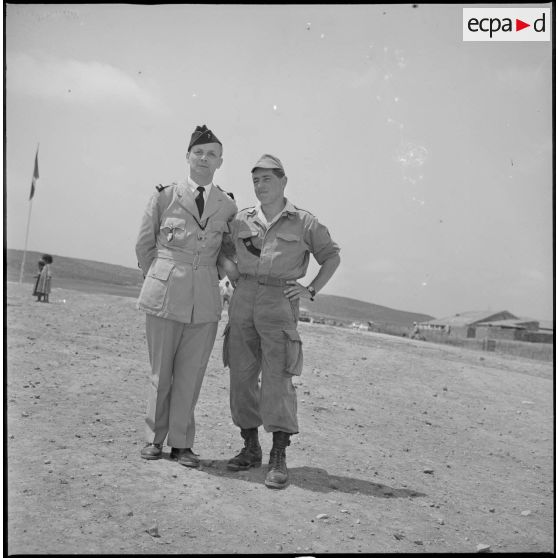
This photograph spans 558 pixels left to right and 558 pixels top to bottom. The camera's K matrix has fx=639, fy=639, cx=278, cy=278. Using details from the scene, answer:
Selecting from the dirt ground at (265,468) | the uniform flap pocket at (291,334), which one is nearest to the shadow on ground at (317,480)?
the dirt ground at (265,468)

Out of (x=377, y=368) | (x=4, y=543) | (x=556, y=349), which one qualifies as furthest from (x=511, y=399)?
(x=4, y=543)

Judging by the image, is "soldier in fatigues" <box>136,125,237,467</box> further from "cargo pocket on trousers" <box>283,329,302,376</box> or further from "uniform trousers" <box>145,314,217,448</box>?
"cargo pocket on trousers" <box>283,329,302,376</box>

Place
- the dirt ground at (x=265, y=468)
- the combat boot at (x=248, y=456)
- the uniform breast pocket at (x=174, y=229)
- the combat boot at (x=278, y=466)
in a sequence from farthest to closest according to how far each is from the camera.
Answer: the combat boot at (x=248, y=456)
the uniform breast pocket at (x=174, y=229)
the combat boot at (x=278, y=466)
the dirt ground at (x=265, y=468)

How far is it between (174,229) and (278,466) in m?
1.54

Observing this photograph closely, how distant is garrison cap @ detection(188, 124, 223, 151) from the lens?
3.87 meters

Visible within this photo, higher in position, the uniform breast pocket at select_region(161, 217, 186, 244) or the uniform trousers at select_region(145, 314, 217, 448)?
the uniform breast pocket at select_region(161, 217, 186, 244)

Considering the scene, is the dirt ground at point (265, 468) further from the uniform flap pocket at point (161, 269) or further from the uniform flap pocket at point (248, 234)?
the uniform flap pocket at point (248, 234)

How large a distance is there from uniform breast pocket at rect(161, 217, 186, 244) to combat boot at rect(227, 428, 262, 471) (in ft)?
4.12

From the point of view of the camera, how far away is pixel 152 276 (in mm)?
3840

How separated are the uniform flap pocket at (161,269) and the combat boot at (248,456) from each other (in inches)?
42.9

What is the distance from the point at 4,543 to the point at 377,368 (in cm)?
590

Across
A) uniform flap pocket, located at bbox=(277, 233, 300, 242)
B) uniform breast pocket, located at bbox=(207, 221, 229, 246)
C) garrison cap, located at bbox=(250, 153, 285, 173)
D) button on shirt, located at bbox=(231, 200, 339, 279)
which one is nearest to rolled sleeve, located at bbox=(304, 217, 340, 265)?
button on shirt, located at bbox=(231, 200, 339, 279)

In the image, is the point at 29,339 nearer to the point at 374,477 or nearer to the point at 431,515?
the point at 374,477

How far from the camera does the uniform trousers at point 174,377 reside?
3820 millimetres
